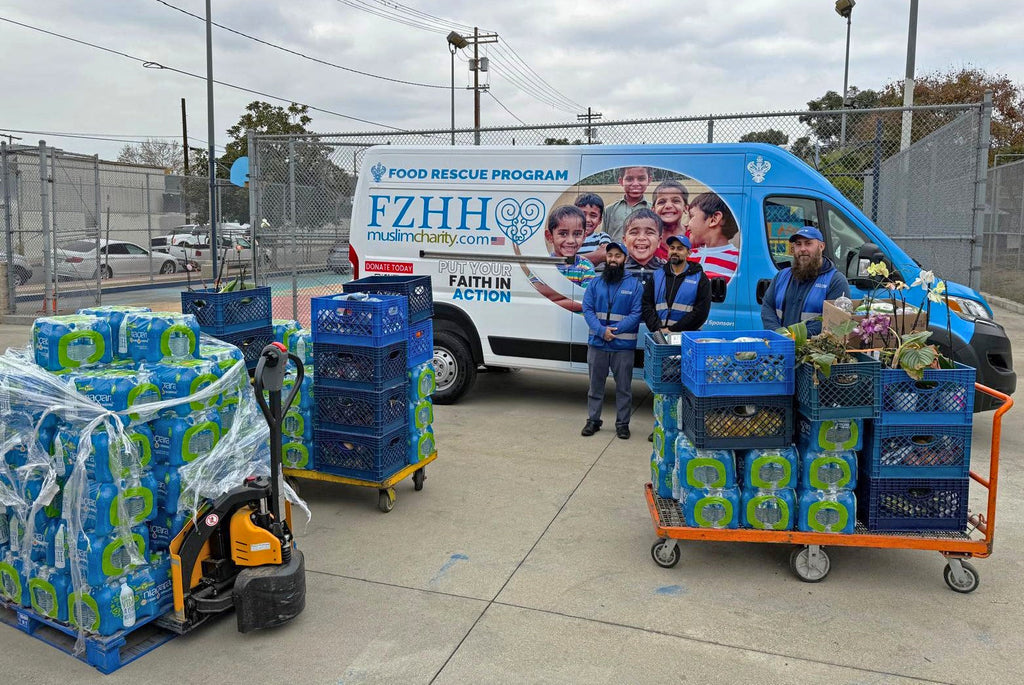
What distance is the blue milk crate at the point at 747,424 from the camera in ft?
14.8

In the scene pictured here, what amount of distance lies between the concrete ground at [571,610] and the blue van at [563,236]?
7.61 feet

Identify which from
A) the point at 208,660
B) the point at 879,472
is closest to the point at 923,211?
the point at 879,472

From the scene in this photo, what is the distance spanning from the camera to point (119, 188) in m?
21.7

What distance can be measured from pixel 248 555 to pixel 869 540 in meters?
3.29

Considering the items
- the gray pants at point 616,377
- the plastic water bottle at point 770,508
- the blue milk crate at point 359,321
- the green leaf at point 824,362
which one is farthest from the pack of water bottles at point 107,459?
the gray pants at point 616,377

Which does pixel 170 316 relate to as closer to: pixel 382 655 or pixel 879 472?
pixel 382 655

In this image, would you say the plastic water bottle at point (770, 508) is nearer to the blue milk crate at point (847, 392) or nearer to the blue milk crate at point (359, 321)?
the blue milk crate at point (847, 392)

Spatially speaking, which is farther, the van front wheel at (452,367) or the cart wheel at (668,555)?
the van front wheel at (452,367)

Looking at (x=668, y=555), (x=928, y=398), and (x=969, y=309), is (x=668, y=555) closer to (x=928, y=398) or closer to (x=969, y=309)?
(x=928, y=398)

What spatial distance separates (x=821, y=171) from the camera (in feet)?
31.0

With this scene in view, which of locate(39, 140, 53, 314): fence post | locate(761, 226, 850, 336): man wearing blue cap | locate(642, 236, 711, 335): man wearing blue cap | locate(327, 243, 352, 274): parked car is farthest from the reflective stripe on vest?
locate(39, 140, 53, 314): fence post

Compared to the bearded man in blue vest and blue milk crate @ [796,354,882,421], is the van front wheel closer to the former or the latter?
the bearded man in blue vest

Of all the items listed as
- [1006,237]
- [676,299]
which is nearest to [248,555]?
[676,299]

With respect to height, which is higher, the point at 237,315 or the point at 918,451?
the point at 237,315
